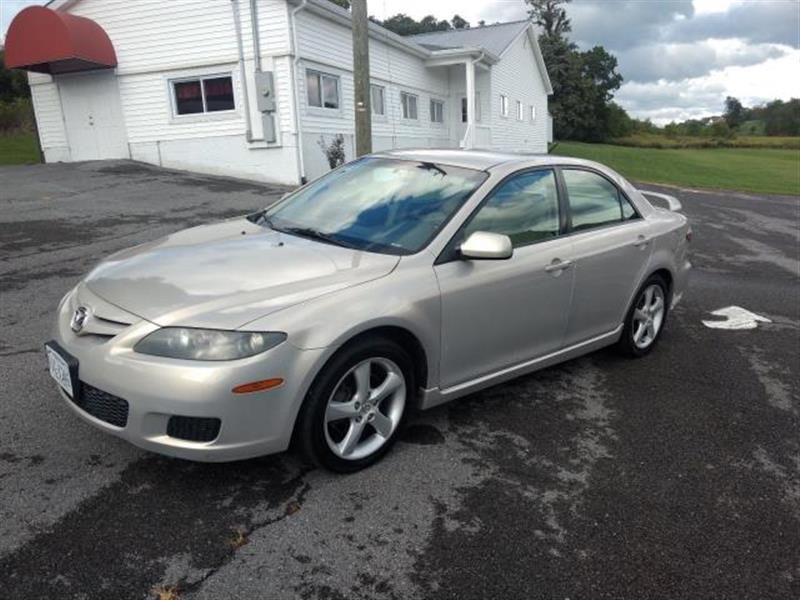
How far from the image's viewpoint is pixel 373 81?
19547mm

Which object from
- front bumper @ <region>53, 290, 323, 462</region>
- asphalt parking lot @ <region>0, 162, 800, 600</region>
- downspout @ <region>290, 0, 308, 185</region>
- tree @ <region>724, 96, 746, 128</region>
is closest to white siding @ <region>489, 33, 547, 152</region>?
downspout @ <region>290, 0, 308, 185</region>

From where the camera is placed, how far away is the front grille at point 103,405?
9.23 ft

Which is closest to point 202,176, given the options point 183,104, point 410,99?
point 183,104

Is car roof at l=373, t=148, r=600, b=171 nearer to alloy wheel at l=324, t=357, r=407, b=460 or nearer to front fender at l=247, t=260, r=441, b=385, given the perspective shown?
front fender at l=247, t=260, r=441, b=385

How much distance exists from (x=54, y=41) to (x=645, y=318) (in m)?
15.6

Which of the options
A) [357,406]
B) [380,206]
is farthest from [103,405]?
[380,206]

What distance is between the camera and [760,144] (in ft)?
230

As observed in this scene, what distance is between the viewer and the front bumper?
2.71 m

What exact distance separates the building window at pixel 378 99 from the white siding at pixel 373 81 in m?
0.15

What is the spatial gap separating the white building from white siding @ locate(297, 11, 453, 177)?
53mm

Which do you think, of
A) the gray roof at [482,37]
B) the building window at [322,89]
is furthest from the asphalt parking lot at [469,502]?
the gray roof at [482,37]

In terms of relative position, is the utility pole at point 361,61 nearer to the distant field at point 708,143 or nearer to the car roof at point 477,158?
the car roof at point 477,158

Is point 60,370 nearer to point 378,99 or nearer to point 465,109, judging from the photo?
point 378,99

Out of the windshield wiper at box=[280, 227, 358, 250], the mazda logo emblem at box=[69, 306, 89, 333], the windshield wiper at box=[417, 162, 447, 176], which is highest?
the windshield wiper at box=[417, 162, 447, 176]
